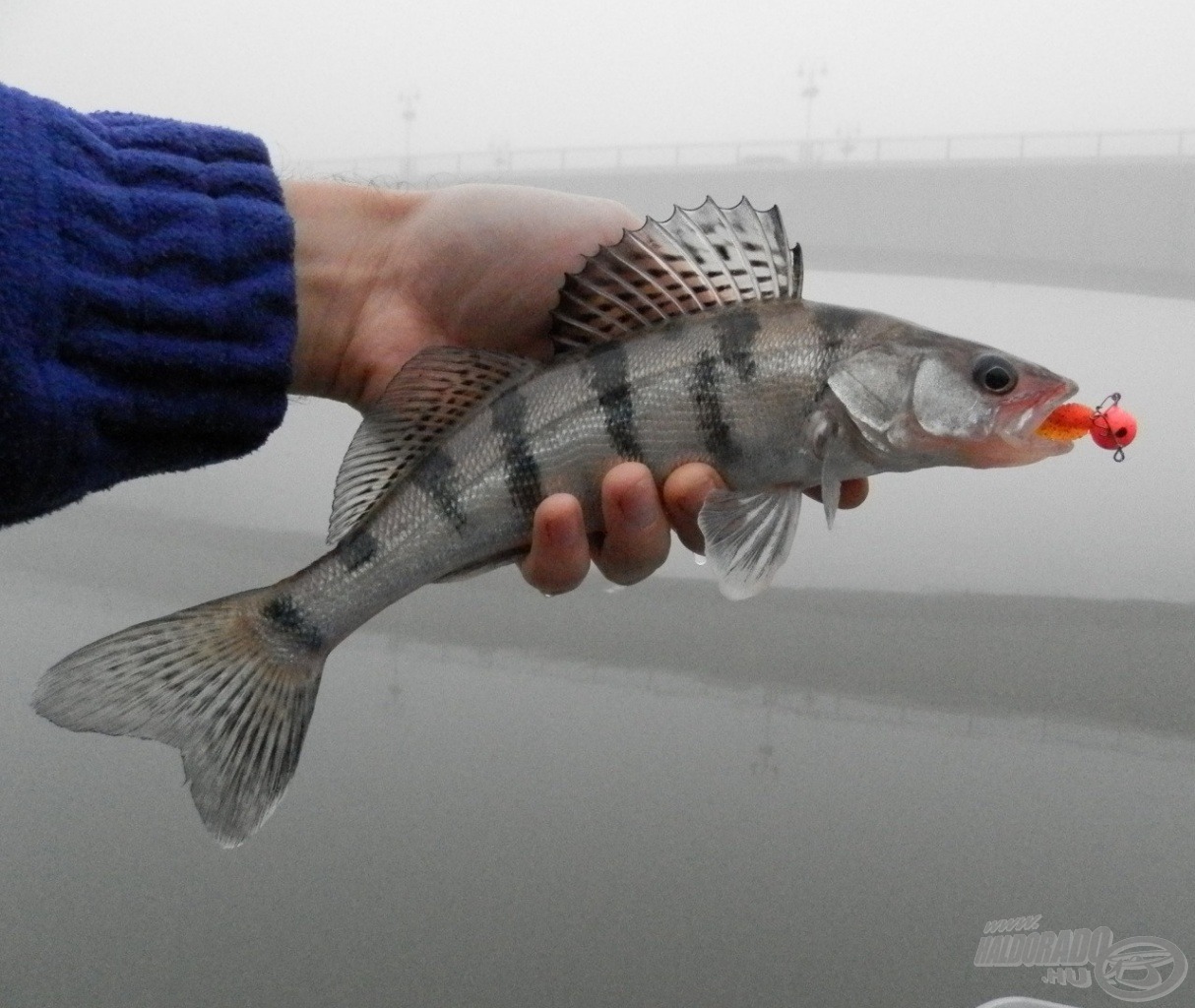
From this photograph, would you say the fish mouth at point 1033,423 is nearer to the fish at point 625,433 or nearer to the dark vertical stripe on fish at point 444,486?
the fish at point 625,433

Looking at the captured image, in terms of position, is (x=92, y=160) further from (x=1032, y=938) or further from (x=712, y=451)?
(x=1032, y=938)

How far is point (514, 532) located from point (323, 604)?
0.57ft

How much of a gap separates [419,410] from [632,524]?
22 centimetres

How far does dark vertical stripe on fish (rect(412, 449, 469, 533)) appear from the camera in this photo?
872mm

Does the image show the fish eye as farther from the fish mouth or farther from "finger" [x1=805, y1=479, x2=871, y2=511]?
"finger" [x1=805, y1=479, x2=871, y2=511]

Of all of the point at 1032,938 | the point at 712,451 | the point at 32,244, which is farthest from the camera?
the point at 1032,938

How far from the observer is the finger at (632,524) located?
891 mm

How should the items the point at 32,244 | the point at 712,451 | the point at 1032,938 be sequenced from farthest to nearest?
the point at 1032,938
the point at 712,451
the point at 32,244

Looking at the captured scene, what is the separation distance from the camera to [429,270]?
1.18 m

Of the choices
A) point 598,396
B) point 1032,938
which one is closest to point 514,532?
point 598,396

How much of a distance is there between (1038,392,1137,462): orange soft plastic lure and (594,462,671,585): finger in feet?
1.11

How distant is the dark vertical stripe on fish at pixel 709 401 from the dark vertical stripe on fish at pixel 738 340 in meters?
0.01

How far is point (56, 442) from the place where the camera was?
84 cm

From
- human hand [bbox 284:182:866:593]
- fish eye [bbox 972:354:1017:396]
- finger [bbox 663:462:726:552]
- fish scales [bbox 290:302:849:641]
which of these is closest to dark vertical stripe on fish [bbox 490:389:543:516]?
fish scales [bbox 290:302:849:641]
